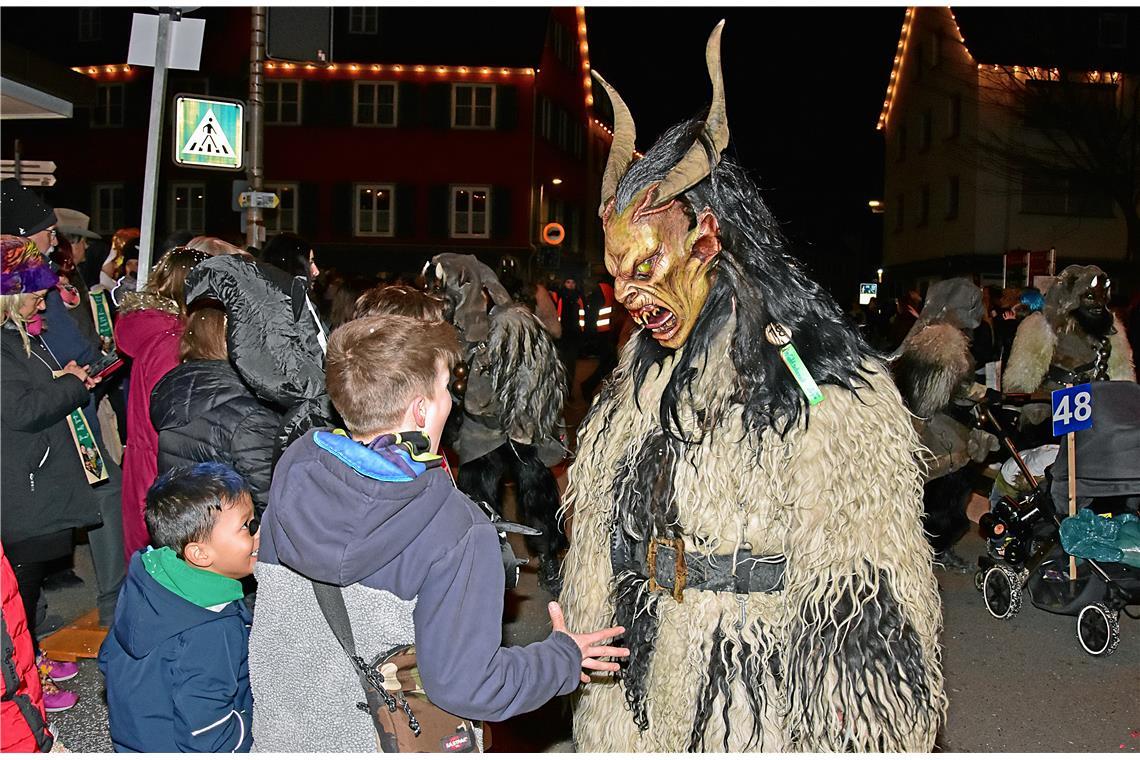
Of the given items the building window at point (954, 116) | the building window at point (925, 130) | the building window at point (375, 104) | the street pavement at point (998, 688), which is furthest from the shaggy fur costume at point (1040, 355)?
the building window at point (925, 130)

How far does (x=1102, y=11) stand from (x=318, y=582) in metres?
31.5

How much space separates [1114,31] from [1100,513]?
28.5 metres

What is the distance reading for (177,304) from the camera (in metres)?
5.12

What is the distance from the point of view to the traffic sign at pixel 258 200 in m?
9.78

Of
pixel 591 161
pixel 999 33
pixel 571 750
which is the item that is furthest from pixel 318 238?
pixel 571 750

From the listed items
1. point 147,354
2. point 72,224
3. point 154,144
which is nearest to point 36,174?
point 72,224

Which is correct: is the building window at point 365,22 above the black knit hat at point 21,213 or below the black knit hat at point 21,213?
above

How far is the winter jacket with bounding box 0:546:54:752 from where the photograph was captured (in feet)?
8.76

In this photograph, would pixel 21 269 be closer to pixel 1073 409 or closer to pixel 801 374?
pixel 801 374

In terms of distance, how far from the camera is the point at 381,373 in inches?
88.6

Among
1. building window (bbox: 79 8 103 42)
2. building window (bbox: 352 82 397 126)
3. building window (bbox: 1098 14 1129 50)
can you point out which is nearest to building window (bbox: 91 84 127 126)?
building window (bbox: 79 8 103 42)

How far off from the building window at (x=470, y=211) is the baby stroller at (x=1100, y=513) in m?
26.8

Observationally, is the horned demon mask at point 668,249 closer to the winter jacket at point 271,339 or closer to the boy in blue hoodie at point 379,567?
the boy in blue hoodie at point 379,567

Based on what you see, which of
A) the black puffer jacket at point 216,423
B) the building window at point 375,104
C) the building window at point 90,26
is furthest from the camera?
the building window at point 90,26
